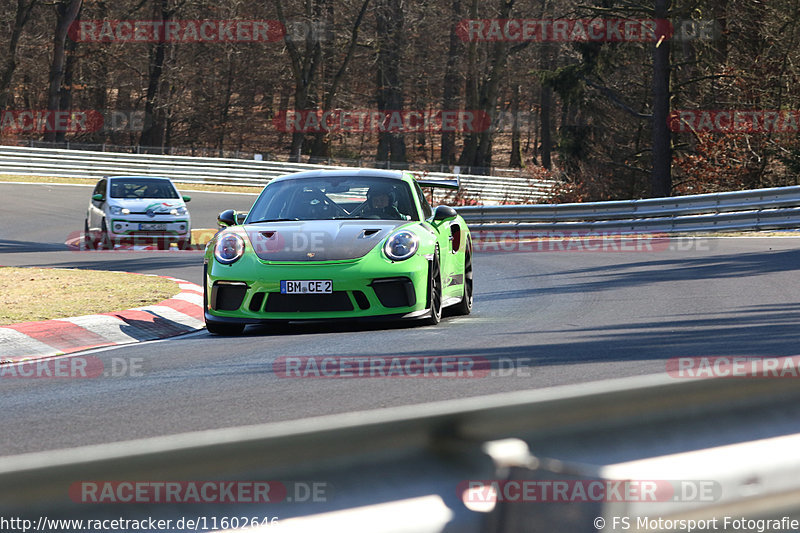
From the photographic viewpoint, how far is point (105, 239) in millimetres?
21453

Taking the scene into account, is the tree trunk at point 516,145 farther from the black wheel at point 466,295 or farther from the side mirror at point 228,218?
the side mirror at point 228,218

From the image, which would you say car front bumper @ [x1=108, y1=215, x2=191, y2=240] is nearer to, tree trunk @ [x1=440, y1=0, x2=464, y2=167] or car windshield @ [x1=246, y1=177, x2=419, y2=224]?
car windshield @ [x1=246, y1=177, x2=419, y2=224]

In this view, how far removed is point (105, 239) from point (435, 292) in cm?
1368

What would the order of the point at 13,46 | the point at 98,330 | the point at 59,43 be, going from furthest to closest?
the point at 13,46, the point at 59,43, the point at 98,330

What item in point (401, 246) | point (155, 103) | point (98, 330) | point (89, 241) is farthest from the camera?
point (155, 103)

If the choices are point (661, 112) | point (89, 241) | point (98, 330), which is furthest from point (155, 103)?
point (98, 330)

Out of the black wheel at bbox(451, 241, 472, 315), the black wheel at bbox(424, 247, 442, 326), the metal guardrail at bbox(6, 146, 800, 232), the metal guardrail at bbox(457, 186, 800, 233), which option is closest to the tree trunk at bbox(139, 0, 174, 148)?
the metal guardrail at bbox(6, 146, 800, 232)

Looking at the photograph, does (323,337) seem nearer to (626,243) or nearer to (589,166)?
(626,243)

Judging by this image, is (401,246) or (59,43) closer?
(401,246)

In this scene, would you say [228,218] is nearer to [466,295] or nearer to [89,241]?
[466,295]

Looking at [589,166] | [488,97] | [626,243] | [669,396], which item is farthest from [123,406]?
[488,97]

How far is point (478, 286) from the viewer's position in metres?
13.7

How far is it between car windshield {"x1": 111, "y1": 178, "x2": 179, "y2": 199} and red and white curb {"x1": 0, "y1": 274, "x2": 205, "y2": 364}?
37.2ft

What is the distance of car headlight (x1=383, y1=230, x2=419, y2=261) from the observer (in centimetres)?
894
